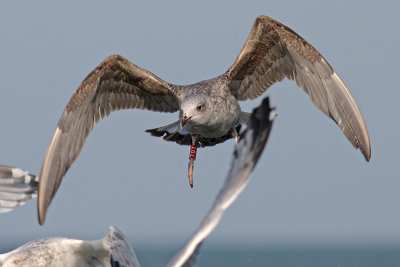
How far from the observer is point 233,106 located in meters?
12.6

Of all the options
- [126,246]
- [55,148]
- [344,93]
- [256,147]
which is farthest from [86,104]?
[256,147]

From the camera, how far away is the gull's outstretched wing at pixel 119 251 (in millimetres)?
9569

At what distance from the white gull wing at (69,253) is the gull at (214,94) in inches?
30.2

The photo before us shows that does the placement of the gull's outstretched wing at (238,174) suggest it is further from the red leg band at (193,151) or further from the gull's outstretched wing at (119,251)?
the red leg band at (193,151)

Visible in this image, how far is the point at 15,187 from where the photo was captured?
11.2m

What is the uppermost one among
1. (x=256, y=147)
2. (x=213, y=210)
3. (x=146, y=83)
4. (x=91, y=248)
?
(x=146, y=83)

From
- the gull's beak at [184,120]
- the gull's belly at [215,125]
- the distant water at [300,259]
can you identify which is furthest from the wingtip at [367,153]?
the distant water at [300,259]

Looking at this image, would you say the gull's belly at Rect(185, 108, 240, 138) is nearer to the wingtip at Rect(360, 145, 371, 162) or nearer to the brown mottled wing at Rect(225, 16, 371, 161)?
the brown mottled wing at Rect(225, 16, 371, 161)

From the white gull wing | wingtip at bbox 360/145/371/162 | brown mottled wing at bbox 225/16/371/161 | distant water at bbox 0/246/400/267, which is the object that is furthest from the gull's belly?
distant water at bbox 0/246/400/267

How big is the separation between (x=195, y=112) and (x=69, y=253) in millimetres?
2717

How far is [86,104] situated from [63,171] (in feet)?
3.98

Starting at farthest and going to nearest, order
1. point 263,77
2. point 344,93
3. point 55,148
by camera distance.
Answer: point 263,77
point 344,93
point 55,148

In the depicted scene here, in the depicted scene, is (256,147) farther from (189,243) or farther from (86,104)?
(86,104)

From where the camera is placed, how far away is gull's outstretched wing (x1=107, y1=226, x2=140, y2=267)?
9.57 metres
